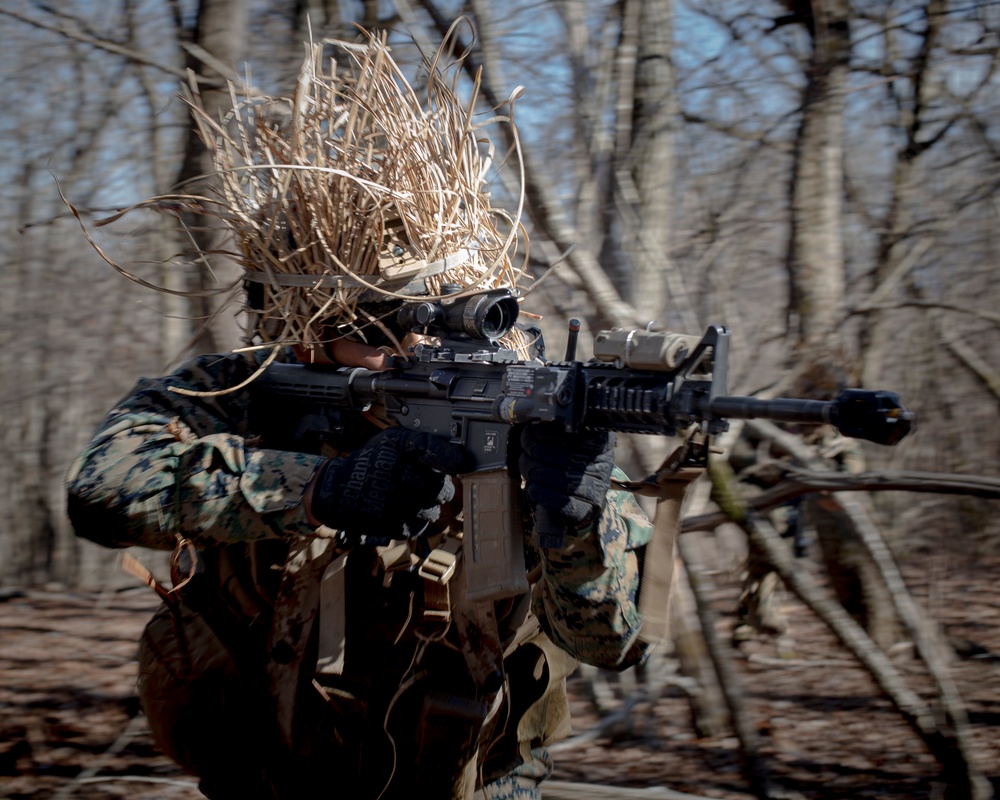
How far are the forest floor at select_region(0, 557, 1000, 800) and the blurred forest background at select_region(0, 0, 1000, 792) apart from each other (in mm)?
651

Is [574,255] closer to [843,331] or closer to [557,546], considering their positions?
[843,331]

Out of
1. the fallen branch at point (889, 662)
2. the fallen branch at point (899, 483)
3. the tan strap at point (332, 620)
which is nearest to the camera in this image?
the tan strap at point (332, 620)

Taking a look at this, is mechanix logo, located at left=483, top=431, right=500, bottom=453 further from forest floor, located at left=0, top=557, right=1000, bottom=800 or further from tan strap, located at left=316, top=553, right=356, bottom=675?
forest floor, located at left=0, top=557, right=1000, bottom=800

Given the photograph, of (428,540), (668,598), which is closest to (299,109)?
(428,540)

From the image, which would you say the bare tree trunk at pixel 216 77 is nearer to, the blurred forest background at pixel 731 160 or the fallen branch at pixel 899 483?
the blurred forest background at pixel 731 160

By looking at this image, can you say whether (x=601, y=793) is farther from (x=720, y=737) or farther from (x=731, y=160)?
(x=731, y=160)

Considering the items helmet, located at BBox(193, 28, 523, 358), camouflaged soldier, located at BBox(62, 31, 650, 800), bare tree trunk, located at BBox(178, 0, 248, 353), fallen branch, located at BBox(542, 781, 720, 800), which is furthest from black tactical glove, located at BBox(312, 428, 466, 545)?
bare tree trunk, located at BBox(178, 0, 248, 353)

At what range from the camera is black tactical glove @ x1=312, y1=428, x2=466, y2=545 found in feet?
6.85

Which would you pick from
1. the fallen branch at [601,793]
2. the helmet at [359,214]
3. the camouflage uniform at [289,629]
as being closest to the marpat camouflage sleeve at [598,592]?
the camouflage uniform at [289,629]

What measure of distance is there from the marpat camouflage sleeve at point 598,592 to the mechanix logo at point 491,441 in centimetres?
28

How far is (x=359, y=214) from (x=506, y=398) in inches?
28.4

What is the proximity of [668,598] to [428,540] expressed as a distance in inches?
25.3

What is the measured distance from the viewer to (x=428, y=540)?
8.02 ft

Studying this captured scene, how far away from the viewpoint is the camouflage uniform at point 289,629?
87.7 inches
